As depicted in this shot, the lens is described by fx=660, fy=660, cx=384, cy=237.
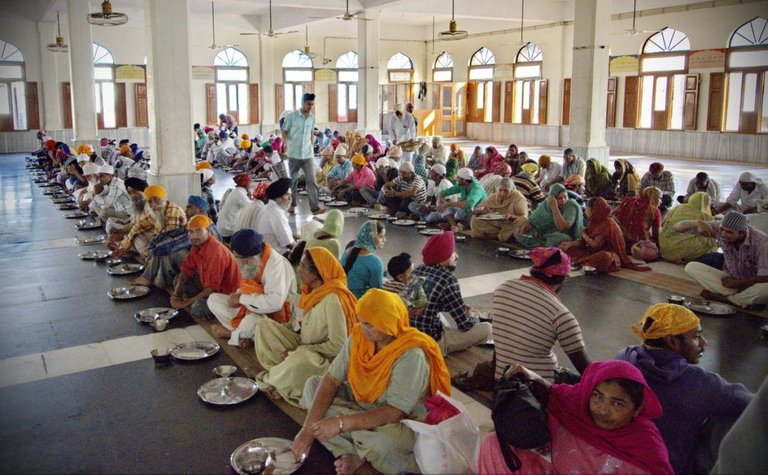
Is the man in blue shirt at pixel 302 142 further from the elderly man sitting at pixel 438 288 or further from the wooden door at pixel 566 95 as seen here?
the wooden door at pixel 566 95

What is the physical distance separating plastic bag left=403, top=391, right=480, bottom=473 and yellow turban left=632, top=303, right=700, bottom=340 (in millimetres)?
905

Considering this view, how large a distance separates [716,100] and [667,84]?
149 cm

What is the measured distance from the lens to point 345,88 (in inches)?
992

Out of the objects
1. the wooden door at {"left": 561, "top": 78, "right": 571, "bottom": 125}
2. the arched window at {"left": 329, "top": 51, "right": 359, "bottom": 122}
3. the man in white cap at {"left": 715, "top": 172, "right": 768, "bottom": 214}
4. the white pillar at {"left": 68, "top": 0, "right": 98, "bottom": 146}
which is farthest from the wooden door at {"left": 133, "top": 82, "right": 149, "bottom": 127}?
the man in white cap at {"left": 715, "top": 172, "right": 768, "bottom": 214}

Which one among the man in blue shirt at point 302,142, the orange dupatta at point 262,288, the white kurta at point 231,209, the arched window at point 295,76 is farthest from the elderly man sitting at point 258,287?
the arched window at point 295,76

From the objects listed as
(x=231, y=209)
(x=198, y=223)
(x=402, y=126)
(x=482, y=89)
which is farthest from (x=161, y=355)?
(x=482, y=89)

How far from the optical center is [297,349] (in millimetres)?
3703

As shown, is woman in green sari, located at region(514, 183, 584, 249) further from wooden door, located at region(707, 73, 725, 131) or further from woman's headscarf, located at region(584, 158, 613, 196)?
wooden door, located at region(707, 73, 725, 131)

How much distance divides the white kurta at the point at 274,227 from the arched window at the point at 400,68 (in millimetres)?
20756

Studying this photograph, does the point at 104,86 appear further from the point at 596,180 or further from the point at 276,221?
the point at 276,221

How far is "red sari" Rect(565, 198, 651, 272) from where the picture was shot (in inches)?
256

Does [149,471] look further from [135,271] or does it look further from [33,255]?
[33,255]

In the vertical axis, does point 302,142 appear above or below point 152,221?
above

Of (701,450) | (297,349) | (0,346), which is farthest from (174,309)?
(701,450)
